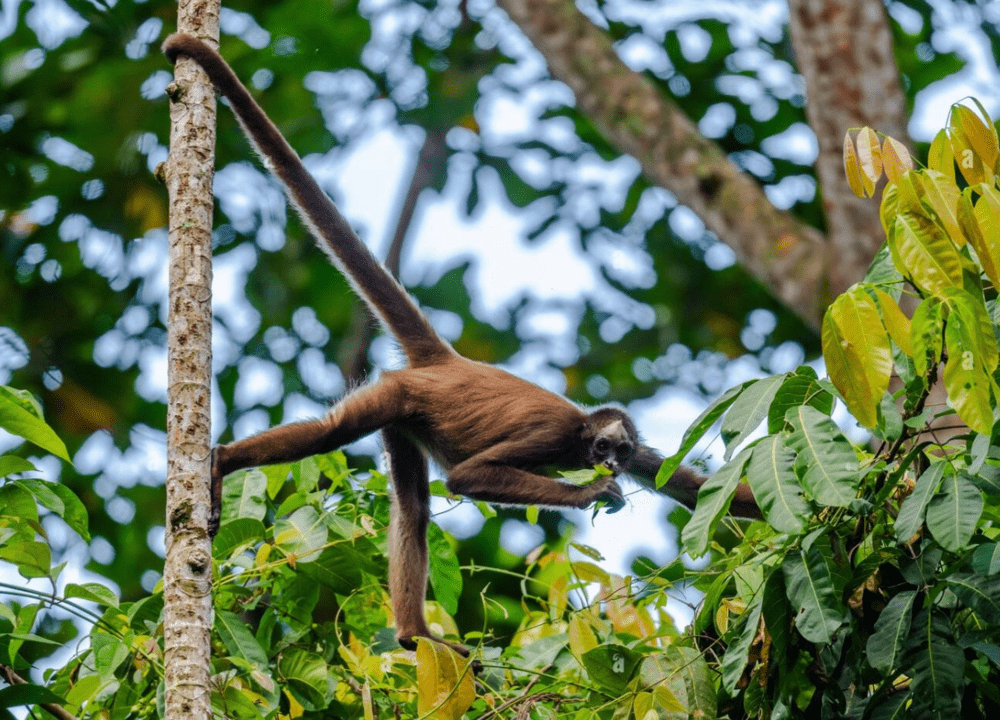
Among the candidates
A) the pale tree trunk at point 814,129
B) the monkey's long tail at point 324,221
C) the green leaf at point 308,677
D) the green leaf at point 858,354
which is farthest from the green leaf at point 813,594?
the pale tree trunk at point 814,129

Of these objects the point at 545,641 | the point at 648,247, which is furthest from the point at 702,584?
the point at 648,247

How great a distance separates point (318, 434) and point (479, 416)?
38.5 inches

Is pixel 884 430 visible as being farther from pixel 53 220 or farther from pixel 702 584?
pixel 53 220

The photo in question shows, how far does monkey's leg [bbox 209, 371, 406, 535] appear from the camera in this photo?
4.67m

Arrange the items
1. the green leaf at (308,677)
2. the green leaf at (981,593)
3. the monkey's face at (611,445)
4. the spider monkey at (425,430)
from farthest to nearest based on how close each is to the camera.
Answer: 1. the monkey's face at (611,445)
2. the spider monkey at (425,430)
3. the green leaf at (308,677)
4. the green leaf at (981,593)

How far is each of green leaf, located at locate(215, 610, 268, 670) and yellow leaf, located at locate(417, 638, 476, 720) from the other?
2.18ft

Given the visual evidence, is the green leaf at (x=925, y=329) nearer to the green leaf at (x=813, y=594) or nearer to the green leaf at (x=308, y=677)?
the green leaf at (x=813, y=594)

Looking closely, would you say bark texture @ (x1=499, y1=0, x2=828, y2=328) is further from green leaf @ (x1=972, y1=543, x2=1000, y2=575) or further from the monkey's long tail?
green leaf @ (x1=972, y1=543, x2=1000, y2=575)

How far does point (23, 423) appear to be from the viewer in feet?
11.7

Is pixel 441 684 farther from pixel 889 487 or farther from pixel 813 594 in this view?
pixel 889 487

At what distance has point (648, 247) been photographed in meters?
10.7

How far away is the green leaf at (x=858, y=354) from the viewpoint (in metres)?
2.69

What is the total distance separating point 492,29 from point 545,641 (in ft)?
24.2

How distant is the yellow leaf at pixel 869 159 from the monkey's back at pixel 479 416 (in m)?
2.77
